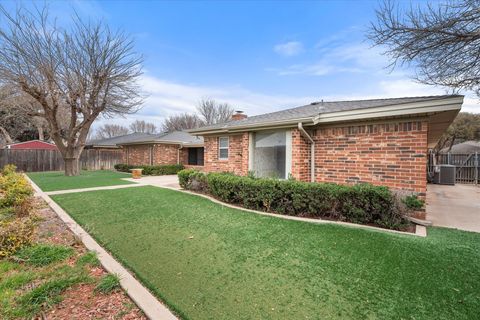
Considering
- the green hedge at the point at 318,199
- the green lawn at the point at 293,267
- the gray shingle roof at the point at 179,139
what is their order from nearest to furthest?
the green lawn at the point at 293,267 < the green hedge at the point at 318,199 < the gray shingle roof at the point at 179,139

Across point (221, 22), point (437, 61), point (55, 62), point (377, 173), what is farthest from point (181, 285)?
point (55, 62)

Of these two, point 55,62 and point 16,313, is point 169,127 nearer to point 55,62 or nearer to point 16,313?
point 55,62

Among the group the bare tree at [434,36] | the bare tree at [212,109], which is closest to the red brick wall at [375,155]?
the bare tree at [434,36]

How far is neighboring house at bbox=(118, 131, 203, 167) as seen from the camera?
19172 millimetres

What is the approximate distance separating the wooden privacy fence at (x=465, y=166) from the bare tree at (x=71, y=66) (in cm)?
2093

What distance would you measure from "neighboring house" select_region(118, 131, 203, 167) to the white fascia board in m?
12.9

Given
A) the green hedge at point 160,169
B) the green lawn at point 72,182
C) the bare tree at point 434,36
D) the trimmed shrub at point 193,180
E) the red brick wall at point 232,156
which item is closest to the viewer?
the bare tree at point 434,36

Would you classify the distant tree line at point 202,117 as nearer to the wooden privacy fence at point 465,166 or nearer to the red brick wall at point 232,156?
the red brick wall at point 232,156

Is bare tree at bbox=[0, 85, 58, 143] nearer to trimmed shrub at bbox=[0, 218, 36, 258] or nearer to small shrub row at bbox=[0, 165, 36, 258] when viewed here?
small shrub row at bbox=[0, 165, 36, 258]

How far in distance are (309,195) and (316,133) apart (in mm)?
2435

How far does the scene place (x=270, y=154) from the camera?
8656 millimetres

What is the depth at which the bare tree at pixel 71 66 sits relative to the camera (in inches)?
519

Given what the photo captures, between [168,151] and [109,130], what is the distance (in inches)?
2122

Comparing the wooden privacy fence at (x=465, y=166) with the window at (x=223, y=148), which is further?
the wooden privacy fence at (x=465, y=166)
